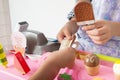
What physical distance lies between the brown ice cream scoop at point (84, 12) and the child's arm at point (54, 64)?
0.45ft

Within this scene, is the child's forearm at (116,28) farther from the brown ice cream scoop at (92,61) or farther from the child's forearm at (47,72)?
the child's forearm at (47,72)

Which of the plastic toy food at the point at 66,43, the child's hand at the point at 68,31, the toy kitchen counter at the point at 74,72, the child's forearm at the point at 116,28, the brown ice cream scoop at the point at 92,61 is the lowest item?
the toy kitchen counter at the point at 74,72

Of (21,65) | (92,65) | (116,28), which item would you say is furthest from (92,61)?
(21,65)

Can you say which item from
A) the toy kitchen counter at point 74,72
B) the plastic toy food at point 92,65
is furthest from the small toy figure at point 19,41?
the plastic toy food at point 92,65

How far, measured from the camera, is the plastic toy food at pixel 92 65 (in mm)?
613

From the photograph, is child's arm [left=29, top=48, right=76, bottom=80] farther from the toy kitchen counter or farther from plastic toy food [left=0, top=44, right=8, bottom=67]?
plastic toy food [left=0, top=44, right=8, bottom=67]

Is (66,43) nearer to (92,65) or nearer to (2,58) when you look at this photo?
(92,65)

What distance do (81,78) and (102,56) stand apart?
129mm

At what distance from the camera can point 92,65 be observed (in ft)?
2.01

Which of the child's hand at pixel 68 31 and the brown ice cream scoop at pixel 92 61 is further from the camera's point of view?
the child's hand at pixel 68 31

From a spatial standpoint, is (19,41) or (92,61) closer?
(92,61)

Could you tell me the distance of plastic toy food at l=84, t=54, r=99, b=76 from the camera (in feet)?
2.01

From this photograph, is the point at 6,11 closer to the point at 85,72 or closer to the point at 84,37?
the point at 84,37

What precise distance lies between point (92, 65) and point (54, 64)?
110 millimetres
